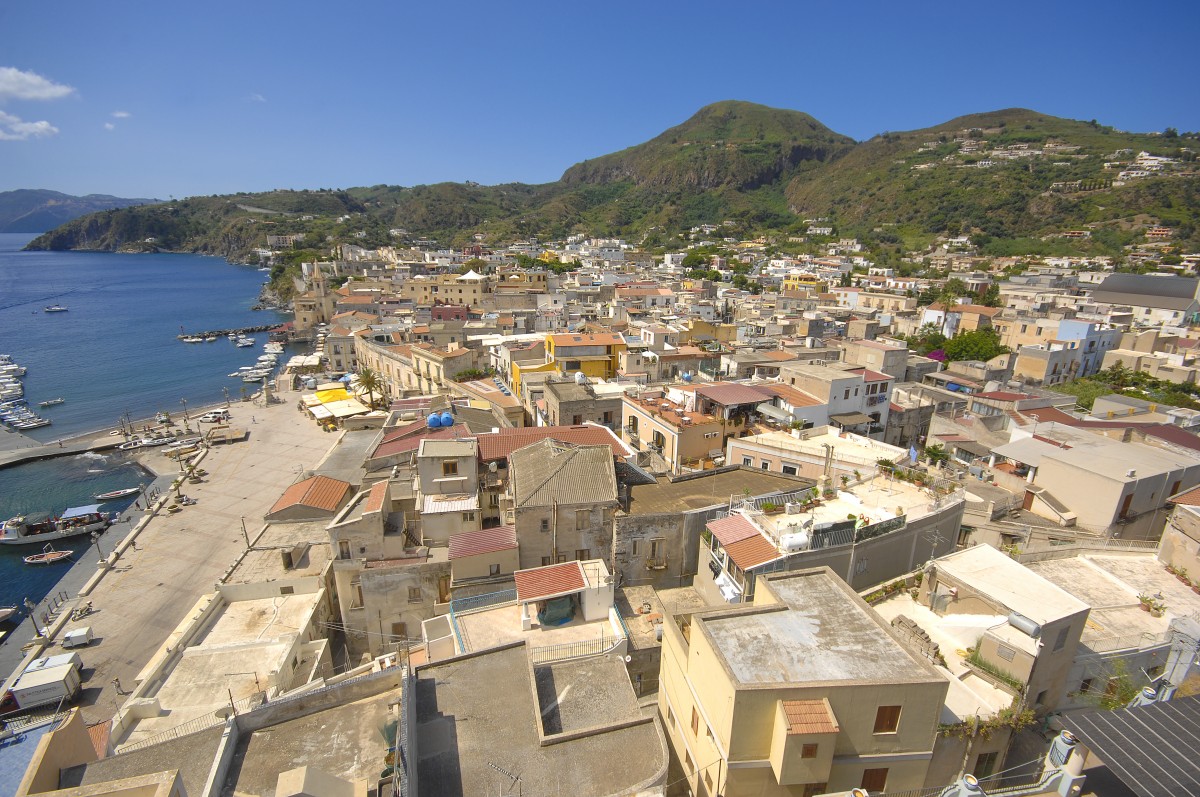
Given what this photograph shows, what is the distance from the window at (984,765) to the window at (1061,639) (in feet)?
7.84

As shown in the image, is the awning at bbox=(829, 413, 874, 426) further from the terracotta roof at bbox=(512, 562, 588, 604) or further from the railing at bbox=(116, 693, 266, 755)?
the railing at bbox=(116, 693, 266, 755)

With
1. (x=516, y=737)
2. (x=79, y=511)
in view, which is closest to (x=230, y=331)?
(x=79, y=511)

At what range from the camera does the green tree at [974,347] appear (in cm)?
5525

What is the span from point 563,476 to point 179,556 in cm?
2446

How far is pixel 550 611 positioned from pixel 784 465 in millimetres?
12005

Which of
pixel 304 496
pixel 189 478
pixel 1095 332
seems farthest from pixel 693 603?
pixel 1095 332

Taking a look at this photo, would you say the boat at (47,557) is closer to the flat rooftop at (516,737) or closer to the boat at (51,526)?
the boat at (51,526)

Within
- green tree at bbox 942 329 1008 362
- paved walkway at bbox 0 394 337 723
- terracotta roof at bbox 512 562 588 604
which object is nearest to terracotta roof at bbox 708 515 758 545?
terracotta roof at bbox 512 562 588 604

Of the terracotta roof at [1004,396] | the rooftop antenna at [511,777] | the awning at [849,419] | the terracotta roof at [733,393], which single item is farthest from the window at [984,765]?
the terracotta roof at [1004,396]

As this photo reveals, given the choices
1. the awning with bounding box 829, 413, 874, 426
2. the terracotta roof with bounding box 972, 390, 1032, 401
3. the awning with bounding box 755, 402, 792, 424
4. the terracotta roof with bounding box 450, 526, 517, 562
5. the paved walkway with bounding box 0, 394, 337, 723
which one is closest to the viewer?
the terracotta roof with bounding box 450, 526, 517, 562

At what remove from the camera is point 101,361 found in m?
76.7

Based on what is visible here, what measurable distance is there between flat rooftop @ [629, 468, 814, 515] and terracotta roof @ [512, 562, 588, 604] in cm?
301

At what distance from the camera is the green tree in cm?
5525

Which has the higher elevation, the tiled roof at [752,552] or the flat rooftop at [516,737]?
the tiled roof at [752,552]
